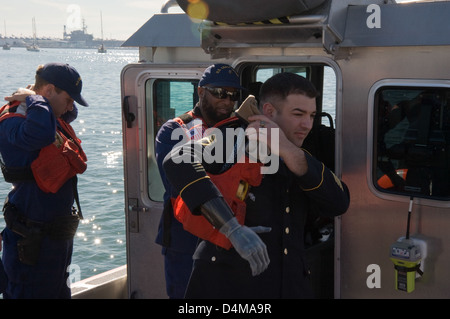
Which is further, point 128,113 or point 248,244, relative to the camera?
point 128,113

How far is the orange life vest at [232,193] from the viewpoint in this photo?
2.26m

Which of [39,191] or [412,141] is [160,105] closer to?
[39,191]

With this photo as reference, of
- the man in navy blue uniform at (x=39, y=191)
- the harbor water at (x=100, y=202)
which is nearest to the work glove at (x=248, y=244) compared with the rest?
the man in navy blue uniform at (x=39, y=191)

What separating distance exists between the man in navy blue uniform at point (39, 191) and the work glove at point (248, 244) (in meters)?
1.79

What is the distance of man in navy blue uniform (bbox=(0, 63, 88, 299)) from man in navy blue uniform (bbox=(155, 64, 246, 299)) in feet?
2.45

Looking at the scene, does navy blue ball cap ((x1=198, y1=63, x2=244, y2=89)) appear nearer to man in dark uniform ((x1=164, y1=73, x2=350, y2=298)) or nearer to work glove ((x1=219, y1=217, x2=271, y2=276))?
man in dark uniform ((x1=164, y1=73, x2=350, y2=298))

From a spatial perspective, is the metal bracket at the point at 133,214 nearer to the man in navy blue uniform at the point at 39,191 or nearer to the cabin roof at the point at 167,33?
the man in navy blue uniform at the point at 39,191

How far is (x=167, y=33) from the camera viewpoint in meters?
3.86

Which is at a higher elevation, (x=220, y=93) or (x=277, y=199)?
(x=220, y=93)

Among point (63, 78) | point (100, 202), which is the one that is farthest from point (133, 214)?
point (100, 202)

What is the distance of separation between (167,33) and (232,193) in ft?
6.25

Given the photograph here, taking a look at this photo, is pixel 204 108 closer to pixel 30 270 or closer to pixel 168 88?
pixel 168 88

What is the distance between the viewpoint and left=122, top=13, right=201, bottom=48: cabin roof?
3.77m

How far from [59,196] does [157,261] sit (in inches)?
32.7
